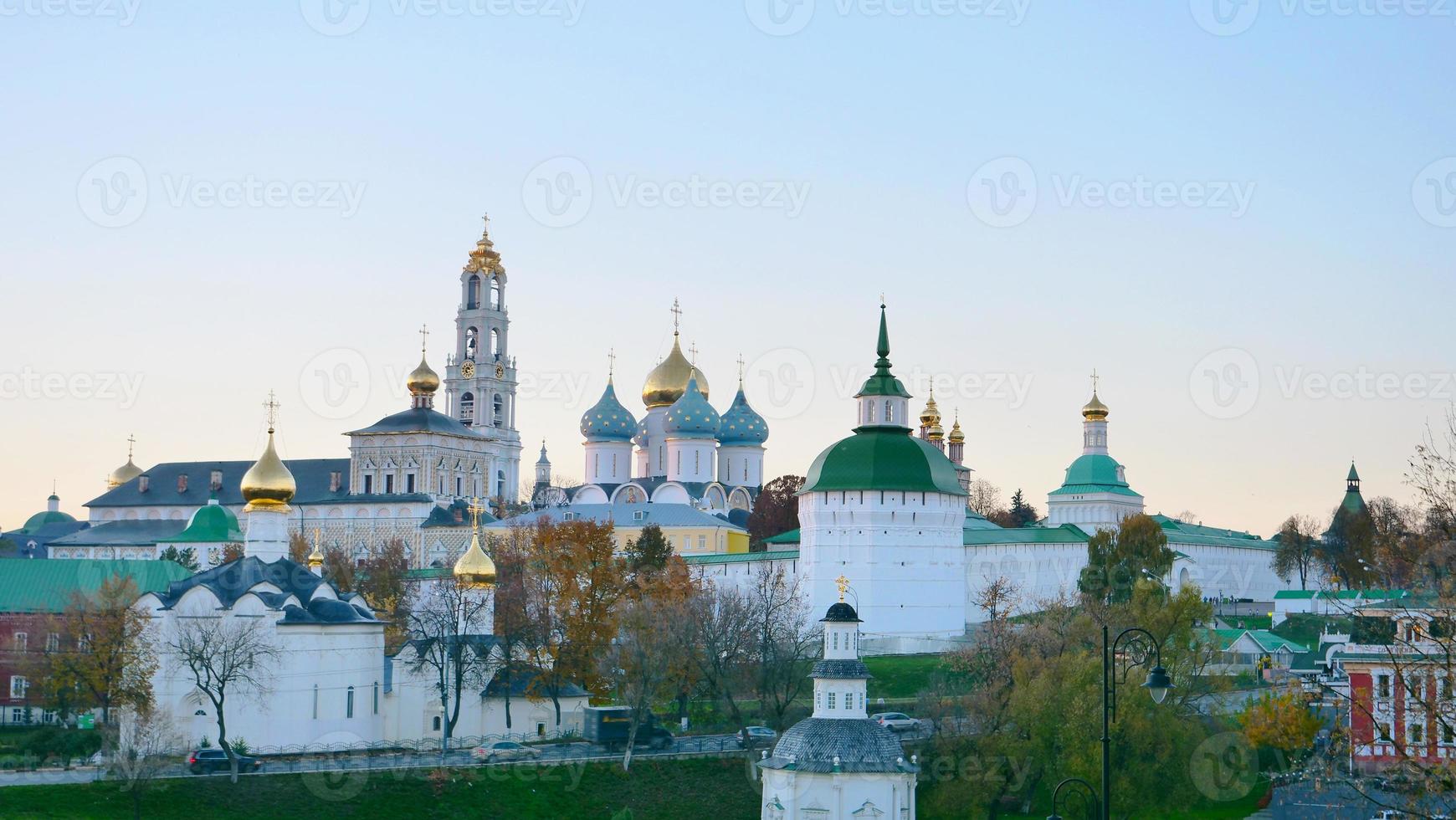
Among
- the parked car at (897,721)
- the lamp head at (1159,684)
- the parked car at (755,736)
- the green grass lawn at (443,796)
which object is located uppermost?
the lamp head at (1159,684)

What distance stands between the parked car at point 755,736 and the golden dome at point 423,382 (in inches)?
1935

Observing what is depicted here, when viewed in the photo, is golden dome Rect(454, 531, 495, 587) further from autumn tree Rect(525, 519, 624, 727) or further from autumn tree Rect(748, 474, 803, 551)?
autumn tree Rect(748, 474, 803, 551)

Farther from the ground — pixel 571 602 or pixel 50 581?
pixel 50 581

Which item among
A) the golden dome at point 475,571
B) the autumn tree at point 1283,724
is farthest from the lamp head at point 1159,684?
the golden dome at point 475,571

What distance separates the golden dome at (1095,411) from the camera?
9069 centimetres

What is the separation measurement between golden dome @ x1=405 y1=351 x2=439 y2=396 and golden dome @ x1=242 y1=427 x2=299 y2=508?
45.4m

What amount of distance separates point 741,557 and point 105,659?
3006 cm

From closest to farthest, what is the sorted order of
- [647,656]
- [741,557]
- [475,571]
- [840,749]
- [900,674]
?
[840,749] → [647,656] → [475,571] → [900,674] → [741,557]

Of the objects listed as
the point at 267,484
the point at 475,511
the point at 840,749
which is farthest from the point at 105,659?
the point at 840,749

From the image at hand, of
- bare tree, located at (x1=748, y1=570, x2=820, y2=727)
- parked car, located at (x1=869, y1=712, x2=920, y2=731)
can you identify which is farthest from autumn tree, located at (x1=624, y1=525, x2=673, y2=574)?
parked car, located at (x1=869, y1=712, x2=920, y2=731)

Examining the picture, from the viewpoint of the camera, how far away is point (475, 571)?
52688mm

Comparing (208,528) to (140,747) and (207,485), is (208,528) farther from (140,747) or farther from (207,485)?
(140,747)

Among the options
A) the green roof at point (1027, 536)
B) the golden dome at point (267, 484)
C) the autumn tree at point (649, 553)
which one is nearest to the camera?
the golden dome at point (267, 484)

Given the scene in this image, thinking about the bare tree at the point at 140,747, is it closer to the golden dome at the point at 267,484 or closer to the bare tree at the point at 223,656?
the bare tree at the point at 223,656
